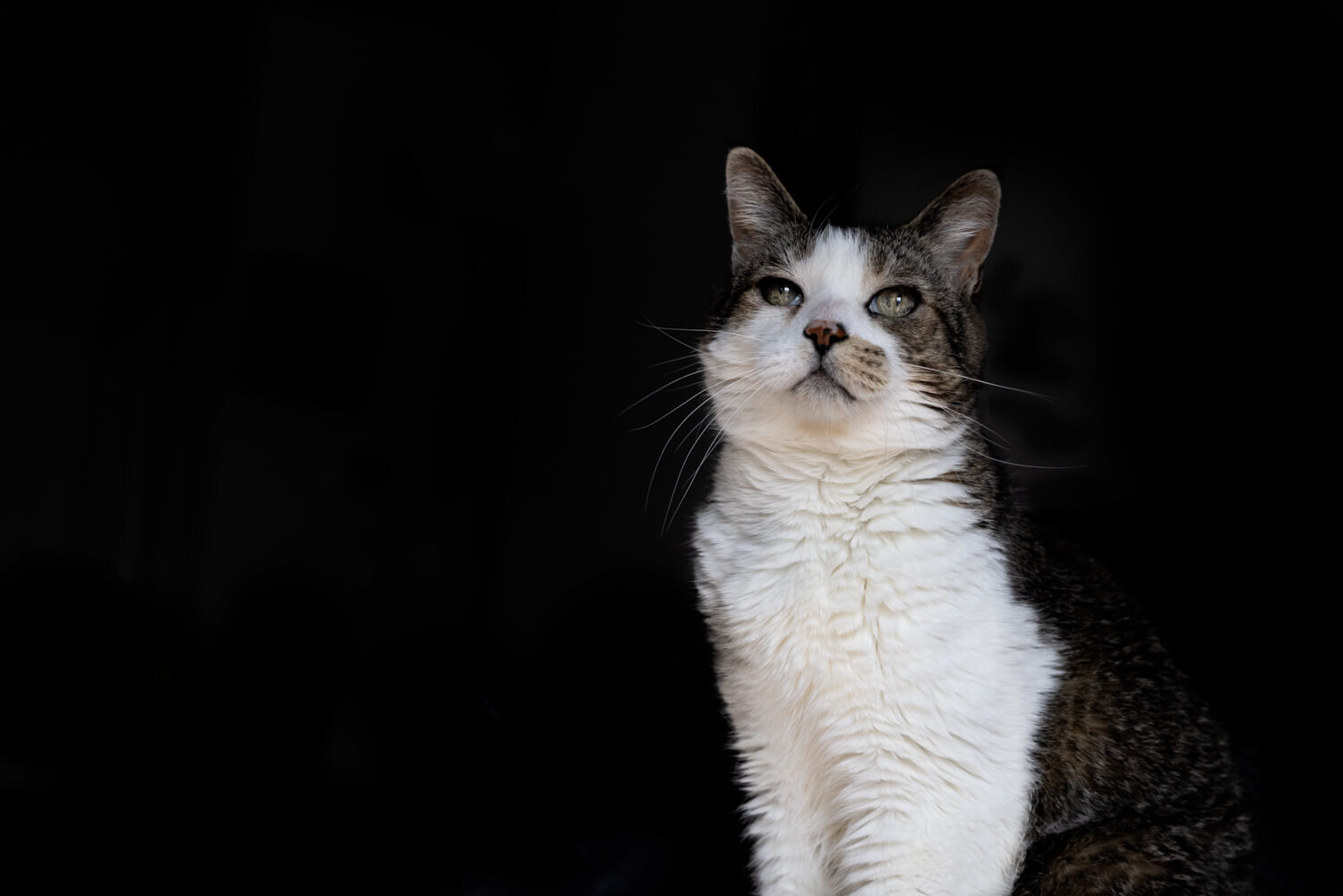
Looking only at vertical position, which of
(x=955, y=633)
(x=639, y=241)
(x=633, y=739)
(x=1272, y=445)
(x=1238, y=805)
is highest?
(x=639, y=241)

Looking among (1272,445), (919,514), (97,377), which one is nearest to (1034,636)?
(919,514)

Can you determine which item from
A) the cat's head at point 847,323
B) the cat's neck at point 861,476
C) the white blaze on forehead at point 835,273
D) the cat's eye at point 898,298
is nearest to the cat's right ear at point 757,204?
the cat's head at point 847,323

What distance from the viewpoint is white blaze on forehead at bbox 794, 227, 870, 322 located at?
7.38 ft

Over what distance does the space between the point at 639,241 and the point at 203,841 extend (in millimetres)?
1959

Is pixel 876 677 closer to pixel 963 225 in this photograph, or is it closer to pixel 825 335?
pixel 825 335

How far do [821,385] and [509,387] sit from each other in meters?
1.40

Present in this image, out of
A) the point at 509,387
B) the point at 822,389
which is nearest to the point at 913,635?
the point at 822,389

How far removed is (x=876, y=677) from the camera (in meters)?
2.07

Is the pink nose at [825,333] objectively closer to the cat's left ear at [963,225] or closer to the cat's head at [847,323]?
the cat's head at [847,323]

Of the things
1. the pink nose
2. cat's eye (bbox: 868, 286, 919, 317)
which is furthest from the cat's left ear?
the pink nose

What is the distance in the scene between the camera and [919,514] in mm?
2154

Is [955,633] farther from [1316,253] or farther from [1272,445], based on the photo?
[1316,253]

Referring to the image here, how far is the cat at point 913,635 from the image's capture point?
6.69 feet

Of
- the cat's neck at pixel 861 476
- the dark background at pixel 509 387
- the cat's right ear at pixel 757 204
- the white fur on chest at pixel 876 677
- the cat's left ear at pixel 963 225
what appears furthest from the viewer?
the dark background at pixel 509 387
